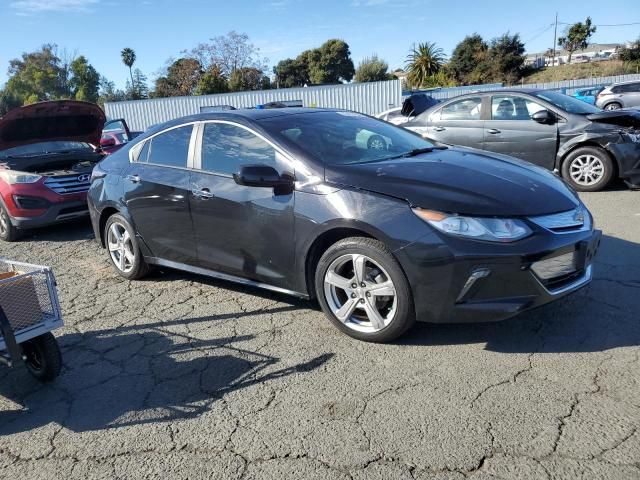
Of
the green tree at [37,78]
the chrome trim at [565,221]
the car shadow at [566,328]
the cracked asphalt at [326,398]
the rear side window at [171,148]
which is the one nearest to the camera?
the cracked asphalt at [326,398]

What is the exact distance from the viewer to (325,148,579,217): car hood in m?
3.19

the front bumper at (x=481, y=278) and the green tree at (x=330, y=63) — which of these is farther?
the green tree at (x=330, y=63)

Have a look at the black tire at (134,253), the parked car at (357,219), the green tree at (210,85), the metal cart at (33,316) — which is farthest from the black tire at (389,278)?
the green tree at (210,85)

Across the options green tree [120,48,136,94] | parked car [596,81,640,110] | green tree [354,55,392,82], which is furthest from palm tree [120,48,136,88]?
parked car [596,81,640,110]

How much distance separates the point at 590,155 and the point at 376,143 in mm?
4765

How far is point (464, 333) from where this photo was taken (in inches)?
142

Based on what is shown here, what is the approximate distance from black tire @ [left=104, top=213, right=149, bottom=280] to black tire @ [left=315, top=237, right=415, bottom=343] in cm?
218

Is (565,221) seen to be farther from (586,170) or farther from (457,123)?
(457,123)

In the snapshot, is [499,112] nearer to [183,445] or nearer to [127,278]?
[127,278]

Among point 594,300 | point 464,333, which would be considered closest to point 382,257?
point 464,333

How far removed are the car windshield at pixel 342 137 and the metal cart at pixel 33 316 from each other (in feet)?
6.11

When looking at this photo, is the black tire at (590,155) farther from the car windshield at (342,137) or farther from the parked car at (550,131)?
the car windshield at (342,137)

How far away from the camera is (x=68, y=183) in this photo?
739cm

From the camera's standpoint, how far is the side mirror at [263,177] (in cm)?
365
